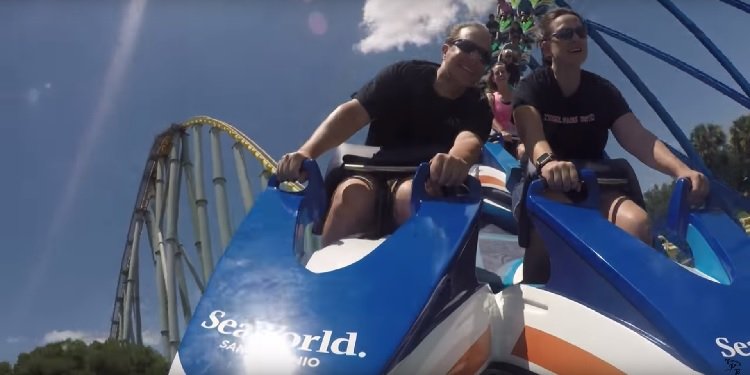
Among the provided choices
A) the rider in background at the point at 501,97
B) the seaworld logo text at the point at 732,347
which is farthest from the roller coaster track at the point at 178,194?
the seaworld logo text at the point at 732,347

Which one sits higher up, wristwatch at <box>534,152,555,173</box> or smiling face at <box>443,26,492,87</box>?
smiling face at <box>443,26,492,87</box>

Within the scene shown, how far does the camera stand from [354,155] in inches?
81.2

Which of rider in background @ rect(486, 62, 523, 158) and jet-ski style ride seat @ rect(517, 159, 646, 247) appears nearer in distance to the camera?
jet-ski style ride seat @ rect(517, 159, 646, 247)

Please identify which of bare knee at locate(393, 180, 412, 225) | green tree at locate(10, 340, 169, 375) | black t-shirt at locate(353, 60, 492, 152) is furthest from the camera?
green tree at locate(10, 340, 169, 375)

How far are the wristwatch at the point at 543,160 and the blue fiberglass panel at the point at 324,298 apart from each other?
11.9 inches

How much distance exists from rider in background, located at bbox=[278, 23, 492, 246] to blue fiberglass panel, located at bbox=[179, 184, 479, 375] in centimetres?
42

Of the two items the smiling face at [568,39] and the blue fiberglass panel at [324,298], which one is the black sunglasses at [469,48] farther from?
the blue fiberglass panel at [324,298]

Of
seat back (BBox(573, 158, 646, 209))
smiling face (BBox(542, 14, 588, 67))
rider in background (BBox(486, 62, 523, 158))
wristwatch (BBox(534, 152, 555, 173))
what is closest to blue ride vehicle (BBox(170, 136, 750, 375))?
wristwatch (BBox(534, 152, 555, 173))

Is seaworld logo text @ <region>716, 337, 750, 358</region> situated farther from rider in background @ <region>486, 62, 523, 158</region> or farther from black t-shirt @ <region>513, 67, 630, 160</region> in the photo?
rider in background @ <region>486, 62, 523, 158</region>

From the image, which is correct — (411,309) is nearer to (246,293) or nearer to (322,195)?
(246,293)

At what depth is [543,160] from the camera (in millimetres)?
1762

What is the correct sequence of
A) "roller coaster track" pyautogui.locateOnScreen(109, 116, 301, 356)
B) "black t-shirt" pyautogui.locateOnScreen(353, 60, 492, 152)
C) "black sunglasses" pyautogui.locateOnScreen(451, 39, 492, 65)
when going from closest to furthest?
"black sunglasses" pyautogui.locateOnScreen(451, 39, 492, 65) → "black t-shirt" pyautogui.locateOnScreen(353, 60, 492, 152) → "roller coaster track" pyautogui.locateOnScreen(109, 116, 301, 356)

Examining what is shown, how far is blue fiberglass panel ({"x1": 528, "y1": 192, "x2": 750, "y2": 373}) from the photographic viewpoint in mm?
1196

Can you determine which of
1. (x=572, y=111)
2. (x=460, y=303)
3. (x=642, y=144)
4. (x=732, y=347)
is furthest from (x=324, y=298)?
(x=642, y=144)
